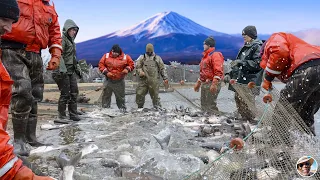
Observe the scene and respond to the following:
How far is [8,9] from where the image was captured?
2.36 metres

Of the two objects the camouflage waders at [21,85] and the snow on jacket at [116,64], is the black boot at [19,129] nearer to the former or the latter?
the camouflage waders at [21,85]

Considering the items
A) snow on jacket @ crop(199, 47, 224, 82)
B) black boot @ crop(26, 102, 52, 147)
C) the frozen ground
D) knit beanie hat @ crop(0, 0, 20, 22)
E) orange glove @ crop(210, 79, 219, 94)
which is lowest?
the frozen ground

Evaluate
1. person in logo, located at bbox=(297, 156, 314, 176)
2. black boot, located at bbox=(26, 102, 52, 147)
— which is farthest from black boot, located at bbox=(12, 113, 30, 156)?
person in logo, located at bbox=(297, 156, 314, 176)

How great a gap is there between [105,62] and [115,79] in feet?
1.75

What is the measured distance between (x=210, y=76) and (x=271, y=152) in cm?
495

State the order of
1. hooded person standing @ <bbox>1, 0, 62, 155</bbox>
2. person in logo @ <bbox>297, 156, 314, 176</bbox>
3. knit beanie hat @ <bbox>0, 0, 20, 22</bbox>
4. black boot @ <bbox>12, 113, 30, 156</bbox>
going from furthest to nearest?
black boot @ <bbox>12, 113, 30, 156</bbox>, hooded person standing @ <bbox>1, 0, 62, 155</bbox>, person in logo @ <bbox>297, 156, 314, 176</bbox>, knit beanie hat @ <bbox>0, 0, 20, 22</bbox>

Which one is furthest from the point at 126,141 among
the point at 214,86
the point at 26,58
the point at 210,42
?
the point at 210,42

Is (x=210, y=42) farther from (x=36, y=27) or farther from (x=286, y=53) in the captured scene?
(x=36, y=27)

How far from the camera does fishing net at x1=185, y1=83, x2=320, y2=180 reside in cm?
319

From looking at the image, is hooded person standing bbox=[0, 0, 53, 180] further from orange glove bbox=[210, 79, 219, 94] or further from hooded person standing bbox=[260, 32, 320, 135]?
orange glove bbox=[210, 79, 219, 94]

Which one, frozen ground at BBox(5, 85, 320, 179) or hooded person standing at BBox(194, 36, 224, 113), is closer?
frozen ground at BBox(5, 85, 320, 179)

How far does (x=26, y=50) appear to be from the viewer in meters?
4.74

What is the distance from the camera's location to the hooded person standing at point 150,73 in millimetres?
10094

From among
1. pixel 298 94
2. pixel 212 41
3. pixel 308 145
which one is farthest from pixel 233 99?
pixel 308 145
